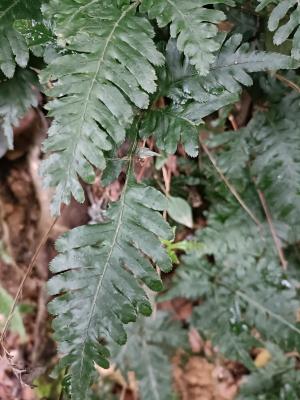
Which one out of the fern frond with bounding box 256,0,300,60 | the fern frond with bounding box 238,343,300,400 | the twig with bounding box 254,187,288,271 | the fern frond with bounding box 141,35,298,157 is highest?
the fern frond with bounding box 256,0,300,60

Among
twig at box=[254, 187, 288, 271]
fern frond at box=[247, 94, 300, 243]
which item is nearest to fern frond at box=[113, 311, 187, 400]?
twig at box=[254, 187, 288, 271]

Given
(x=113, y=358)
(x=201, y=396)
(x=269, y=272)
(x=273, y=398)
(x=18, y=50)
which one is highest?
(x=18, y=50)

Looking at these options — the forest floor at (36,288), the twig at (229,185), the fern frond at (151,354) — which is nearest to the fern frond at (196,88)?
the twig at (229,185)

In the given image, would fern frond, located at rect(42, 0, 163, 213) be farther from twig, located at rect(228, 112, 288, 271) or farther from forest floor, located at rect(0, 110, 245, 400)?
forest floor, located at rect(0, 110, 245, 400)

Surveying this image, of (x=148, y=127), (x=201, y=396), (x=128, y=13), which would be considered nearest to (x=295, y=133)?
(x=148, y=127)

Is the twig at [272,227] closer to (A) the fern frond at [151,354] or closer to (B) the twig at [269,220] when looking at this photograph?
(B) the twig at [269,220]

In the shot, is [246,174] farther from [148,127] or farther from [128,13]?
[128,13]
